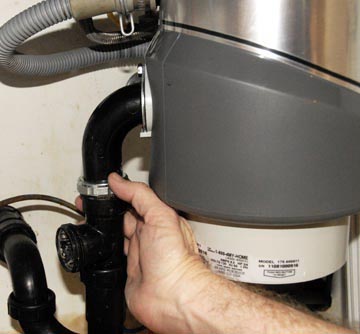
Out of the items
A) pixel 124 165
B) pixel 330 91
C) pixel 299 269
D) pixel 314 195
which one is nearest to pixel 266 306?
pixel 299 269

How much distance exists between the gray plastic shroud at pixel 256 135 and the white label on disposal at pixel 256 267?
0.09 m

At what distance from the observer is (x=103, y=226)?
73 centimetres

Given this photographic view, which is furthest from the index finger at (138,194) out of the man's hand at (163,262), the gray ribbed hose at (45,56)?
the gray ribbed hose at (45,56)

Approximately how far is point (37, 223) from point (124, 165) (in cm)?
19

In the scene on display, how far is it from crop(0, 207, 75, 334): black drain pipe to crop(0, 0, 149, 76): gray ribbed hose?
0.26 m

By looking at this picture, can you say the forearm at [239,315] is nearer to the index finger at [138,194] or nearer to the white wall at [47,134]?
the index finger at [138,194]

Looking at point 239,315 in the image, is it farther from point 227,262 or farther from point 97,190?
point 97,190

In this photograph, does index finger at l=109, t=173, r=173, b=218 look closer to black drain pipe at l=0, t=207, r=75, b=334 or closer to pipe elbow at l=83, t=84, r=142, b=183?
pipe elbow at l=83, t=84, r=142, b=183

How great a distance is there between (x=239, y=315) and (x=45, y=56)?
0.49 m

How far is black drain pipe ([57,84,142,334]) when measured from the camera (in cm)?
68

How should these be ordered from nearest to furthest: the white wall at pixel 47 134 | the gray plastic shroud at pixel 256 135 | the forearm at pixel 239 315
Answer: the gray plastic shroud at pixel 256 135
the forearm at pixel 239 315
the white wall at pixel 47 134

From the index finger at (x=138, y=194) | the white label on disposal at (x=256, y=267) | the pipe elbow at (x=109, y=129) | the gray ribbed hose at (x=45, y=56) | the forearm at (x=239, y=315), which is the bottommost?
the forearm at (x=239, y=315)

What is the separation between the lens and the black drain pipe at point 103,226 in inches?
26.8

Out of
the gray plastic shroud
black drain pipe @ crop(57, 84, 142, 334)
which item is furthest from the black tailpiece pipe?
the gray plastic shroud
